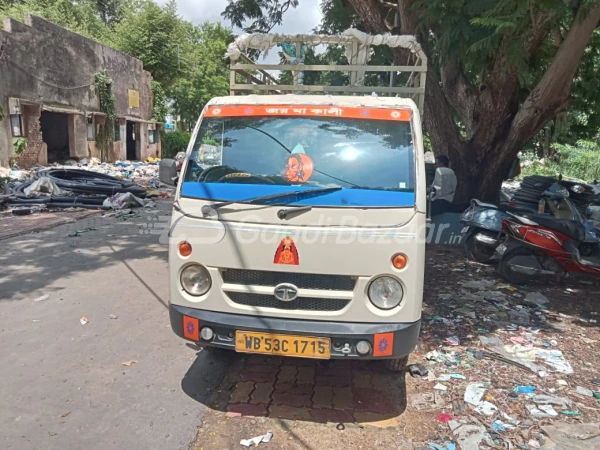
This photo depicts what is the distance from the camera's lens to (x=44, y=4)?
30250 millimetres

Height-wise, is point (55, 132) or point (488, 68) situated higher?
point (488, 68)

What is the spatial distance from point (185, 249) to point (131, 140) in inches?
911

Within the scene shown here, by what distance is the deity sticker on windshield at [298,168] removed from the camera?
319cm

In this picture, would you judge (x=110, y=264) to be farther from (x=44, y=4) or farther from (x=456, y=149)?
(x=44, y=4)

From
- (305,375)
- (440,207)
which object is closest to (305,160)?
(305,375)

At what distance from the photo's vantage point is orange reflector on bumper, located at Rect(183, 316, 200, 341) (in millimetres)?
2945

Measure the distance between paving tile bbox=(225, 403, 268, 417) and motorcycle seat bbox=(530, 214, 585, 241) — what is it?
14.6ft

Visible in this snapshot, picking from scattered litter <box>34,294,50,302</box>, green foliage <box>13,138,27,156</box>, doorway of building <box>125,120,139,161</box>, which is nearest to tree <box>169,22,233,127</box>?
doorway of building <box>125,120,139,161</box>

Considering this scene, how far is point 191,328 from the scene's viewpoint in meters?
2.96

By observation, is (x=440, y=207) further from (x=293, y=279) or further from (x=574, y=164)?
(x=574, y=164)

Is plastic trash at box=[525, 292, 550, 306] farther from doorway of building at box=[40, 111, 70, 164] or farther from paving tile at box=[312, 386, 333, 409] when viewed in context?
doorway of building at box=[40, 111, 70, 164]

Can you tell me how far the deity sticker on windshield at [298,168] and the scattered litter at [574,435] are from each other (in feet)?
7.40

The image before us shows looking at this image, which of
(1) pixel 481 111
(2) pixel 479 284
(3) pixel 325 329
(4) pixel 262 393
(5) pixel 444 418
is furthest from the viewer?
(1) pixel 481 111

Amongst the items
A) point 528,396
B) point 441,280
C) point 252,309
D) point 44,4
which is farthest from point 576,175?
point 44,4
